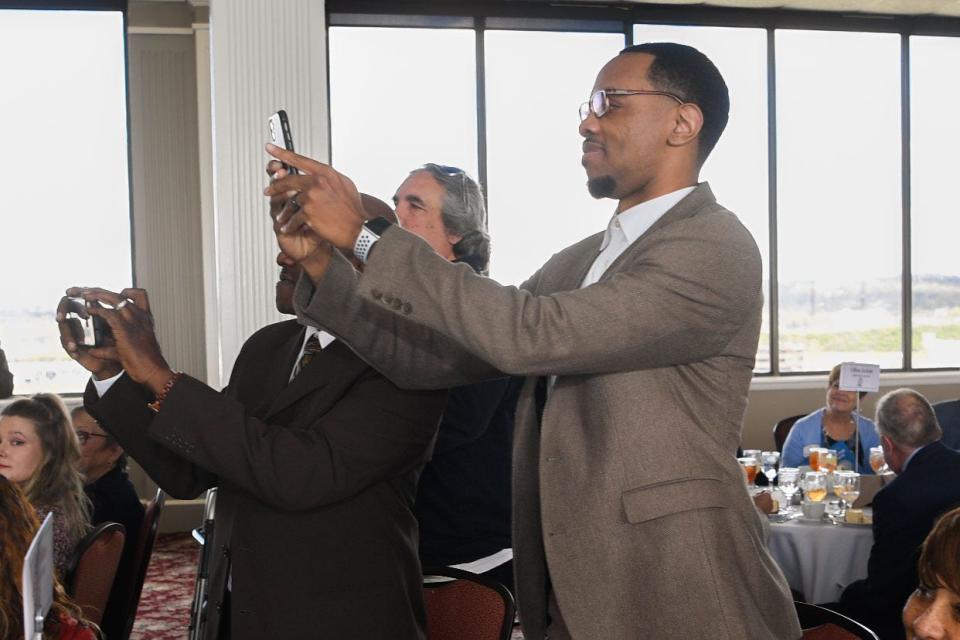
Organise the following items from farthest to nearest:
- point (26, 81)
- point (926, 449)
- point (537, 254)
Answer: point (537, 254)
point (26, 81)
point (926, 449)

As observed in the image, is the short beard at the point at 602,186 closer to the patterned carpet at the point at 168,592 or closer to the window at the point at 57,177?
the patterned carpet at the point at 168,592

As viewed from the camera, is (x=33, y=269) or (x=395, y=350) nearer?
(x=395, y=350)

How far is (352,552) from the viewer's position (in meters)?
1.53

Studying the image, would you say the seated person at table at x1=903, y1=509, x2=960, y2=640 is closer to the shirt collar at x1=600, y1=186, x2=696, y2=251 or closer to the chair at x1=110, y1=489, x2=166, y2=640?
the shirt collar at x1=600, y1=186, x2=696, y2=251

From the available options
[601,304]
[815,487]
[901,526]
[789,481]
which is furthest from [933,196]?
[601,304]

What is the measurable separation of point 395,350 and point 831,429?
418cm

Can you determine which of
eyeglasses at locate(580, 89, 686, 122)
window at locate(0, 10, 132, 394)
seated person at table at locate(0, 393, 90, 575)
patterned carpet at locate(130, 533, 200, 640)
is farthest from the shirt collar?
window at locate(0, 10, 132, 394)

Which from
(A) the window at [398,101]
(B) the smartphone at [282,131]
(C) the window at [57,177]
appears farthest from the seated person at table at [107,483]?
(A) the window at [398,101]

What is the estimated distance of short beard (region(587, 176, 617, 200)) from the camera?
4.60ft

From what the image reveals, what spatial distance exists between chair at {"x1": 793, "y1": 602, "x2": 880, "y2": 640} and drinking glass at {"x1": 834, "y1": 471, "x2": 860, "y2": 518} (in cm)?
220

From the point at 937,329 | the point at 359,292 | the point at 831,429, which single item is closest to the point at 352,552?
the point at 359,292

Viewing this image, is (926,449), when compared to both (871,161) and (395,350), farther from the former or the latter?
(871,161)

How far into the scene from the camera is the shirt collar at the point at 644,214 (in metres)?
1.40

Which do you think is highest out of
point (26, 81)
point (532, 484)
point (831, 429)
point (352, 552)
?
point (26, 81)
